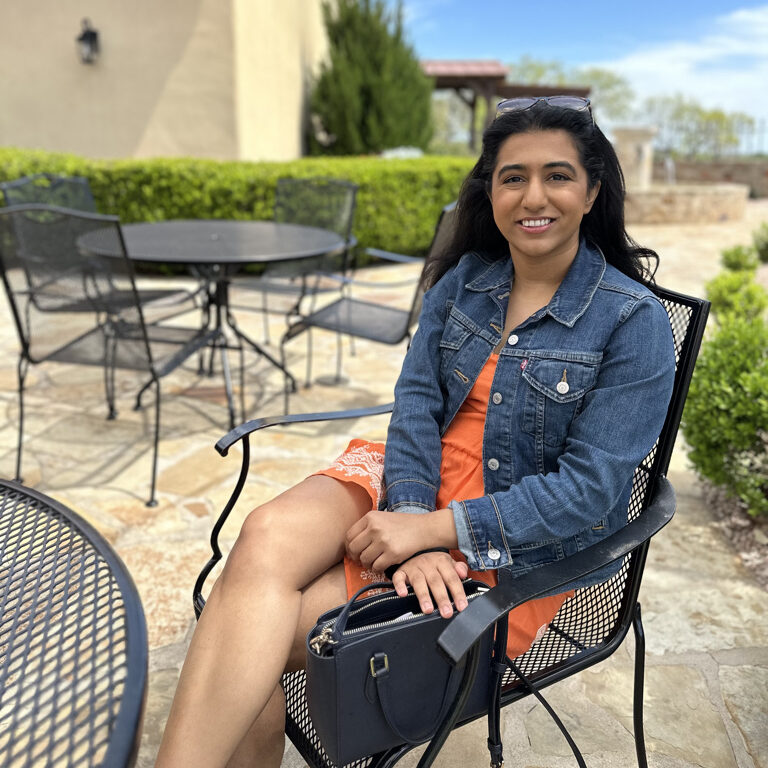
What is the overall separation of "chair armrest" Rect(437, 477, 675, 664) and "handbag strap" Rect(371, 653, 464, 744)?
0.31 feet

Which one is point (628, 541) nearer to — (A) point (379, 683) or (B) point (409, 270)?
(A) point (379, 683)

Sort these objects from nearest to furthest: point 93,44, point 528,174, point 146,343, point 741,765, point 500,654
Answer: point 500,654 → point 528,174 → point 741,765 → point 146,343 → point 93,44

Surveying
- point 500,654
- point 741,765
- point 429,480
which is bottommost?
point 741,765

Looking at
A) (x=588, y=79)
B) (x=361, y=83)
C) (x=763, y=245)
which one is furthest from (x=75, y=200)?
(x=588, y=79)

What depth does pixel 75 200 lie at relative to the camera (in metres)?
4.62

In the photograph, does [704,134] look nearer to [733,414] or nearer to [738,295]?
[738,295]

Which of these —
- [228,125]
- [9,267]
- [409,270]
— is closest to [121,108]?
[228,125]

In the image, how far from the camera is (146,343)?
2.67 m

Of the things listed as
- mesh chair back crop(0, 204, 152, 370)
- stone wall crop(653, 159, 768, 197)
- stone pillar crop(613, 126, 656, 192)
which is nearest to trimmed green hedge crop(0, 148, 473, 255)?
mesh chair back crop(0, 204, 152, 370)

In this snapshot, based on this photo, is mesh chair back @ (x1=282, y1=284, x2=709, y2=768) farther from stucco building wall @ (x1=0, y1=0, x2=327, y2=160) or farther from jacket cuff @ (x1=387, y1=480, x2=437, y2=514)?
stucco building wall @ (x1=0, y1=0, x2=327, y2=160)

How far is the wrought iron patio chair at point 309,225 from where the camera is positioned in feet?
12.8

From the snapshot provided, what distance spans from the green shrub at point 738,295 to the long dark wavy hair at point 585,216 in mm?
3205

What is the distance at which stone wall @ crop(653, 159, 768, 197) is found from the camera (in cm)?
1953

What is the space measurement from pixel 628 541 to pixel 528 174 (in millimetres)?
710
